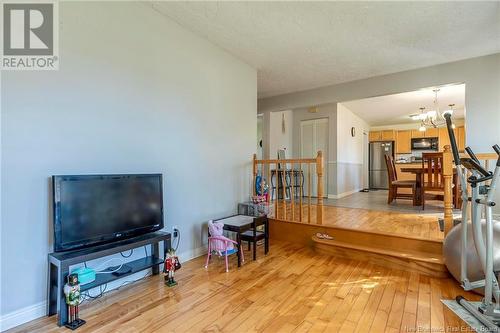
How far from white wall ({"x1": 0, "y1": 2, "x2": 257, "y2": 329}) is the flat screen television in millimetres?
173

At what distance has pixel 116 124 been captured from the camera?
228cm

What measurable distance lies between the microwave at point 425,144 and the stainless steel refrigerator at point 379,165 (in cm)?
64

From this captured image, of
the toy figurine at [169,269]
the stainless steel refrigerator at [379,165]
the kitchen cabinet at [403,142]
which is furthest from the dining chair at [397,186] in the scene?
the toy figurine at [169,269]

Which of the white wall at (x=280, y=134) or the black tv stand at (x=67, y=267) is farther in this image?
the white wall at (x=280, y=134)

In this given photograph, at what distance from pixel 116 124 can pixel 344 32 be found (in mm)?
2645

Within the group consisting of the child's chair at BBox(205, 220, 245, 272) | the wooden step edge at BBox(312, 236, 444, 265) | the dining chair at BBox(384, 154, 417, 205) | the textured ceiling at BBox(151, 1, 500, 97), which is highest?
the textured ceiling at BBox(151, 1, 500, 97)

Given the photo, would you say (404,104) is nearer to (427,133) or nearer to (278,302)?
(427,133)

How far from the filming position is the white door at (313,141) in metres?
6.30

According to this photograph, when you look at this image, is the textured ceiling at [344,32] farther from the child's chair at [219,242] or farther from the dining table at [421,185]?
the child's chair at [219,242]

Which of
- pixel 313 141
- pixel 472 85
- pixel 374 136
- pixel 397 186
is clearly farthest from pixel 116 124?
pixel 374 136

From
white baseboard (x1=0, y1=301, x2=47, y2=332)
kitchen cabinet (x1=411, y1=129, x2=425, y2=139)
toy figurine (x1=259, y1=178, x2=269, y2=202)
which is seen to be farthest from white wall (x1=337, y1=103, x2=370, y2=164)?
white baseboard (x1=0, y1=301, x2=47, y2=332)

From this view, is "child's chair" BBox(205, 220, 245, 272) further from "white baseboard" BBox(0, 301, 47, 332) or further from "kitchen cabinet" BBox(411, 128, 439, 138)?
"kitchen cabinet" BBox(411, 128, 439, 138)

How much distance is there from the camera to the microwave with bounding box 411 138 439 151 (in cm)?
812

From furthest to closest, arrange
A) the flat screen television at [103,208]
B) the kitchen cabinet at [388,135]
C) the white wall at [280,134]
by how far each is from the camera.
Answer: the kitchen cabinet at [388,135]
the white wall at [280,134]
the flat screen television at [103,208]
